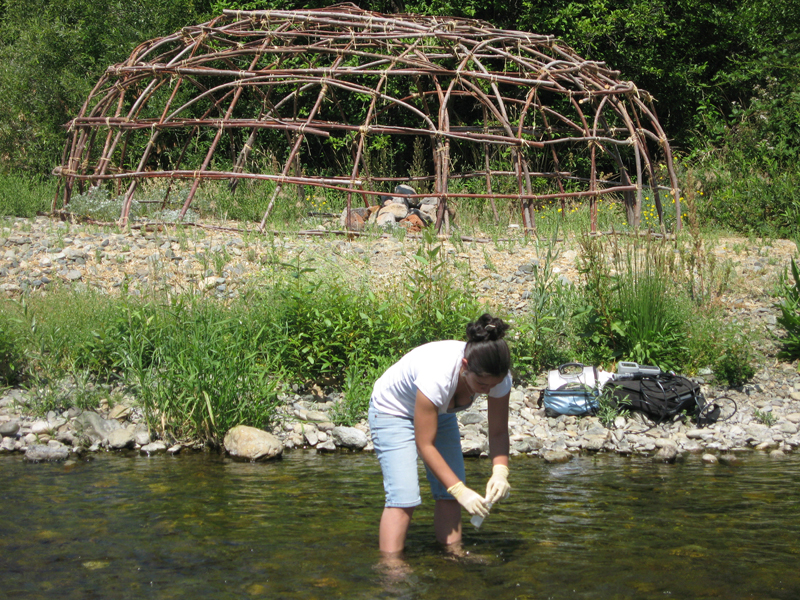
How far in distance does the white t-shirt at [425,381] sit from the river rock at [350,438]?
2.25 meters

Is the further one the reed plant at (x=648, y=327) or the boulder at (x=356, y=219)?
the boulder at (x=356, y=219)

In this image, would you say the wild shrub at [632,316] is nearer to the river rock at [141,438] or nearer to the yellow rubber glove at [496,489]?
the yellow rubber glove at [496,489]

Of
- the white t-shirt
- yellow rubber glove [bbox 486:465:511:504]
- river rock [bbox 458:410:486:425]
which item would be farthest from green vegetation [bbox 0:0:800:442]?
yellow rubber glove [bbox 486:465:511:504]

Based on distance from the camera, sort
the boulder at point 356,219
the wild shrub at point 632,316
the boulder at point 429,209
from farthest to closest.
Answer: the boulder at point 429,209, the boulder at point 356,219, the wild shrub at point 632,316

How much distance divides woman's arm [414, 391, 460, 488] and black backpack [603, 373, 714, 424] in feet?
10.7

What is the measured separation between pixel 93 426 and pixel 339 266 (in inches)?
110

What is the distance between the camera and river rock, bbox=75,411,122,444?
569cm

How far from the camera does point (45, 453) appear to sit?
534cm

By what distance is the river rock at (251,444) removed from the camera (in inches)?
213

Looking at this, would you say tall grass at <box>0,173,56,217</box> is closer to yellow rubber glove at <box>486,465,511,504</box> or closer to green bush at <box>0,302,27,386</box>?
green bush at <box>0,302,27,386</box>

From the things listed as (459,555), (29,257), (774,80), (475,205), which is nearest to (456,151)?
(475,205)

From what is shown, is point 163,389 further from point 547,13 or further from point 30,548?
point 547,13

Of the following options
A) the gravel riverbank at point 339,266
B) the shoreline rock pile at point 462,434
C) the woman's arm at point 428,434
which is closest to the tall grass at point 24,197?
the gravel riverbank at point 339,266

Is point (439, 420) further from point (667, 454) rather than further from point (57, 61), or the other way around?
point (57, 61)
